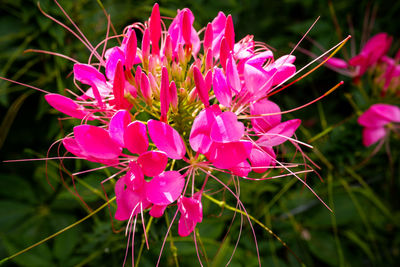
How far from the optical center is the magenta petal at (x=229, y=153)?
17.0 inches

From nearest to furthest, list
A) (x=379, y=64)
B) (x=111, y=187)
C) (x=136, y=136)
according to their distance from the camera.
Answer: (x=136, y=136) → (x=111, y=187) → (x=379, y=64)

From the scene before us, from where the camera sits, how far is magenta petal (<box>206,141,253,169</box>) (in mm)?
432

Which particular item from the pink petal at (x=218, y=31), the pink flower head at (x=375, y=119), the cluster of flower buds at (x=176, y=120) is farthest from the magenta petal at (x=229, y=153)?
the pink flower head at (x=375, y=119)

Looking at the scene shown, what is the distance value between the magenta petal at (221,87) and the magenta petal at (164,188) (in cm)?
13

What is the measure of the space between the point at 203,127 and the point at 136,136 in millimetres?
93

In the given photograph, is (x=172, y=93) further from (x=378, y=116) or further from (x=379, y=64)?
(x=379, y=64)

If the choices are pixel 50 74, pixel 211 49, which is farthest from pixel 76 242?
pixel 211 49

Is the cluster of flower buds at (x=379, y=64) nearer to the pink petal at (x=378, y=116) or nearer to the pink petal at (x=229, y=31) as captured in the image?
the pink petal at (x=378, y=116)

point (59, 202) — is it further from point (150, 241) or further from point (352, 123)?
point (352, 123)

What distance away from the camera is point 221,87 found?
0.47 m

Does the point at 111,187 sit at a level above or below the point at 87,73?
below

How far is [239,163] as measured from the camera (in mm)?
447

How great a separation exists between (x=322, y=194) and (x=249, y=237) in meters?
0.27

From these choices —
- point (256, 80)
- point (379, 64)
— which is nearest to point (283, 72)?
point (256, 80)
